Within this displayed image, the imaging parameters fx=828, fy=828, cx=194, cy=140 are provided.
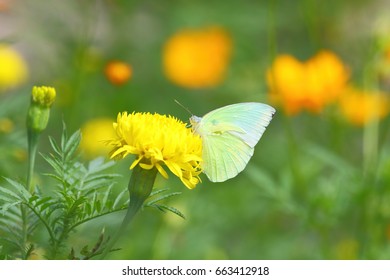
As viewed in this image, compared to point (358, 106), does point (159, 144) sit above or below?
below

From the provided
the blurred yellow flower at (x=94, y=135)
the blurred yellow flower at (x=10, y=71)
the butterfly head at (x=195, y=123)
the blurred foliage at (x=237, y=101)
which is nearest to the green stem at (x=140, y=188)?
the butterfly head at (x=195, y=123)

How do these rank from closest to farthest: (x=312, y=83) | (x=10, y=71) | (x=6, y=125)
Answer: (x=6, y=125) < (x=312, y=83) < (x=10, y=71)

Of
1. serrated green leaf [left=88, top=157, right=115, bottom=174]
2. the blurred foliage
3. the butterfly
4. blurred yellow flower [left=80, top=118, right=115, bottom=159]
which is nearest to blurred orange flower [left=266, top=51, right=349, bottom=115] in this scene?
the blurred foliage

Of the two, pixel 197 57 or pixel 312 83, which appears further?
pixel 197 57

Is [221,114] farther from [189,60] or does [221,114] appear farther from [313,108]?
[189,60]

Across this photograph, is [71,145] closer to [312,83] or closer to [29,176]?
[29,176]

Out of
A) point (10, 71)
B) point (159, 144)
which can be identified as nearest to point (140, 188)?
point (159, 144)

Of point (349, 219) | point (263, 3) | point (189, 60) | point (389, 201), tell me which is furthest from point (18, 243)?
point (263, 3)

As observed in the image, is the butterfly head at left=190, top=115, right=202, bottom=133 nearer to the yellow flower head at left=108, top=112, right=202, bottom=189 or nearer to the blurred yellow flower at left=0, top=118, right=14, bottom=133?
the yellow flower head at left=108, top=112, right=202, bottom=189
